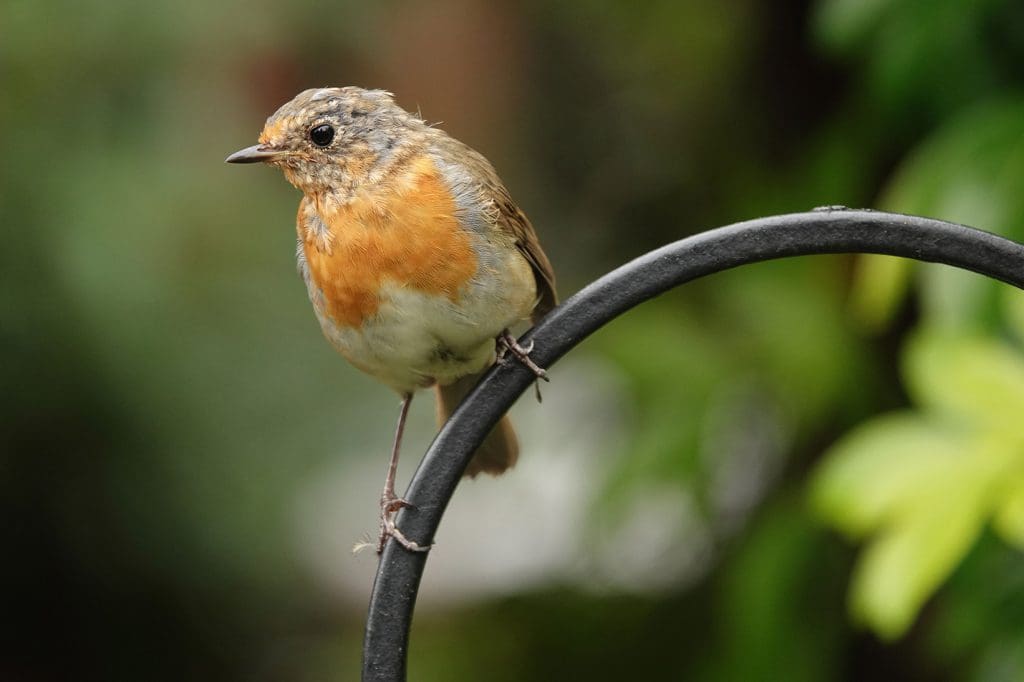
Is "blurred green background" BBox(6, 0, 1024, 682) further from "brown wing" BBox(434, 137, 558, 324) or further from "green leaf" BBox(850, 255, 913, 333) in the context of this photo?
"brown wing" BBox(434, 137, 558, 324)

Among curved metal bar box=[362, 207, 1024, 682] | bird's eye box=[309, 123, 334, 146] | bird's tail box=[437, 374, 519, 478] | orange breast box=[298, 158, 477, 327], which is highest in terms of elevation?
bird's eye box=[309, 123, 334, 146]

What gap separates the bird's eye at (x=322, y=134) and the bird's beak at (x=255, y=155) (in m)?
0.06

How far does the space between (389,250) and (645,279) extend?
21.8 inches

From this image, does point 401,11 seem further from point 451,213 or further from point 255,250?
point 451,213

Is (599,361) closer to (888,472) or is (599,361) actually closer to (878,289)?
(878,289)

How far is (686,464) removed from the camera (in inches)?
107

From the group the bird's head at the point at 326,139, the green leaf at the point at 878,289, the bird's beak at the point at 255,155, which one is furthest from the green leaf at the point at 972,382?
the bird's beak at the point at 255,155

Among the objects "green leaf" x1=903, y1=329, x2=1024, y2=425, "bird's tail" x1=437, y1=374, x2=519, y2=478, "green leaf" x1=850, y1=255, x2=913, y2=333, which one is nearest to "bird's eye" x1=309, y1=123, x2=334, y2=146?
"bird's tail" x1=437, y1=374, x2=519, y2=478

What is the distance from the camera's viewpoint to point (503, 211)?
2021 mm

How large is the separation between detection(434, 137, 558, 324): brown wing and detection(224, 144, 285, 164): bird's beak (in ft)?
0.83

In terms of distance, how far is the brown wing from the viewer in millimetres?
2004

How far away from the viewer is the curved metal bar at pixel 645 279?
1.34 metres

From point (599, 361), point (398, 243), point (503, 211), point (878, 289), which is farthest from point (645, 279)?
point (599, 361)

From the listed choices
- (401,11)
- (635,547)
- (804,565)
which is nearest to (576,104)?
(401,11)
